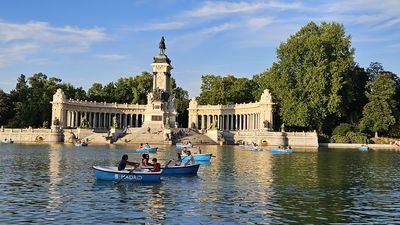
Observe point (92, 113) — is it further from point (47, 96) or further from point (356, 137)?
point (356, 137)

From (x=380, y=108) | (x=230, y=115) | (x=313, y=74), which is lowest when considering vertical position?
(x=230, y=115)

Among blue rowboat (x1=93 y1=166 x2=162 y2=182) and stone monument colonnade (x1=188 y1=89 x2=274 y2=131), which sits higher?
stone monument colonnade (x1=188 y1=89 x2=274 y2=131)

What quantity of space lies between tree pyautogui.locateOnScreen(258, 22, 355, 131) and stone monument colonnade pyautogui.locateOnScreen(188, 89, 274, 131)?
22.3ft

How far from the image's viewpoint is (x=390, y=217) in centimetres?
1897

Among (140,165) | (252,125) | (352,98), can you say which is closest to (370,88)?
(352,98)

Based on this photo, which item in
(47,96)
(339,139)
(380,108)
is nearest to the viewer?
(339,139)

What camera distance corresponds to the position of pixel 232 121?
113m

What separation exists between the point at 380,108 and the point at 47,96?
68226 mm

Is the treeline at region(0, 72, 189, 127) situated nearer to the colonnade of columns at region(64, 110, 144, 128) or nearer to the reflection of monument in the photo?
the colonnade of columns at region(64, 110, 144, 128)

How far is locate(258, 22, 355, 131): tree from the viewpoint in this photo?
85.1 meters

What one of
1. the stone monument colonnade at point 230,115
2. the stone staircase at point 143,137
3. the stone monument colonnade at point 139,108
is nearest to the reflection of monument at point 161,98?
the stone monument colonnade at point 139,108

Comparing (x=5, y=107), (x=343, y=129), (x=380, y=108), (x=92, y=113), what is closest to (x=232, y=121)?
(x=343, y=129)

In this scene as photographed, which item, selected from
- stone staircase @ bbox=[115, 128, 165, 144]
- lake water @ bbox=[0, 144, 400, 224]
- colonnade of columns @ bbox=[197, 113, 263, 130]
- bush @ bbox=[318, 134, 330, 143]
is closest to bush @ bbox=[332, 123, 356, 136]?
bush @ bbox=[318, 134, 330, 143]

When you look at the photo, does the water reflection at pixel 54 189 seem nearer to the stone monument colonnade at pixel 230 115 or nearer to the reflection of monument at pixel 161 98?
the reflection of monument at pixel 161 98
